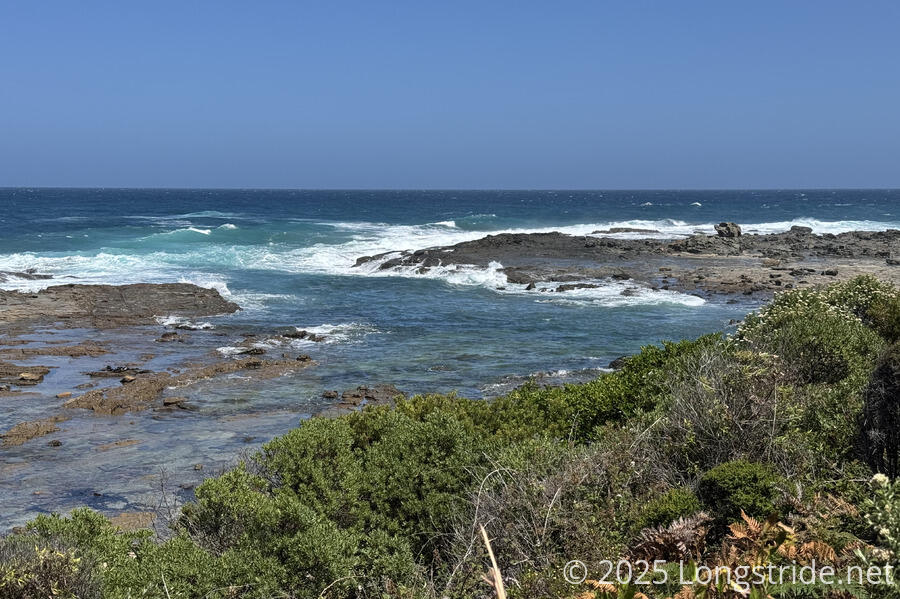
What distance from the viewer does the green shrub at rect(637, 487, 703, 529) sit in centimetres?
672

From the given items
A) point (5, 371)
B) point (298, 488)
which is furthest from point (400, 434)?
point (5, 371)

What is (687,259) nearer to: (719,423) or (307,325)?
(307,325)

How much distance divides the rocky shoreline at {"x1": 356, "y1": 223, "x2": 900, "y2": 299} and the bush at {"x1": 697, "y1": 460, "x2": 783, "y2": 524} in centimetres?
2779

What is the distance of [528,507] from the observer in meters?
→ 6.85

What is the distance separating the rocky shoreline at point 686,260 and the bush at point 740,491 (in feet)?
91.2

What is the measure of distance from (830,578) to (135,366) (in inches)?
764

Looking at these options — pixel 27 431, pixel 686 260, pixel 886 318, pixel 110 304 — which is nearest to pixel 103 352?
pixel 27 431

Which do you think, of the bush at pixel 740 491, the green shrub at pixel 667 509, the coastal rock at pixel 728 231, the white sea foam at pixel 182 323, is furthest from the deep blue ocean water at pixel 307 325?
the bush at pixel 740 491

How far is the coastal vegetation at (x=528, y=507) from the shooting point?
19.1 ft

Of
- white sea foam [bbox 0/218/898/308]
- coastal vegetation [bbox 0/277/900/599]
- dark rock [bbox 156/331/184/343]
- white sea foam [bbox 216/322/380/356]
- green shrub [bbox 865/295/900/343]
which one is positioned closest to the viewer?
coastal vegetation [bbox 0/277/900/599]

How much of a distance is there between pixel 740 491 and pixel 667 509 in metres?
0.73

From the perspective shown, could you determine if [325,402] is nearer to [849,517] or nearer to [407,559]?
[407,559]

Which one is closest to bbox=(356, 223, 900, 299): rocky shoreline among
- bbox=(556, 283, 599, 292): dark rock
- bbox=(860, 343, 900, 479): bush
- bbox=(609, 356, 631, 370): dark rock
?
bbox=(556, 283, 599, 292): dark rock

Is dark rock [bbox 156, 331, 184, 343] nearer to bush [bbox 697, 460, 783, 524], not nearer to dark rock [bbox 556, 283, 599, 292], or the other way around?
dark rock [bbox 556, 283, 599, 292]
